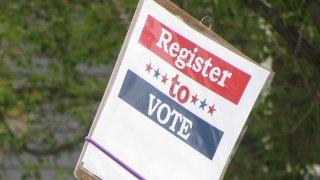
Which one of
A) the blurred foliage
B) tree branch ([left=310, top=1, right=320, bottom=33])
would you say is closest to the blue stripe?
tree branch ([left=310, top=1, right=320, bottom=33])

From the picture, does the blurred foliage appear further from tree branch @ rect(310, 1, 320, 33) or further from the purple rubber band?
the purple rubber band

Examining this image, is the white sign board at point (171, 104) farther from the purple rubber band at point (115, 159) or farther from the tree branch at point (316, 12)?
the tree branch at point (316, 12)

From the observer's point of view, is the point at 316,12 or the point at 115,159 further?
the point at 316,12

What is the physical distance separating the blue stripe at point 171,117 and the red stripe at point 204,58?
129 millimetres

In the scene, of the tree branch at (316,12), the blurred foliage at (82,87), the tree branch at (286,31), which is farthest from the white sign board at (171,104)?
the blurred foliage at (82,87)

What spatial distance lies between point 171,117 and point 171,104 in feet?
0.17

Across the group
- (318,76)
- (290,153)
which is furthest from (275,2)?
(290,153)

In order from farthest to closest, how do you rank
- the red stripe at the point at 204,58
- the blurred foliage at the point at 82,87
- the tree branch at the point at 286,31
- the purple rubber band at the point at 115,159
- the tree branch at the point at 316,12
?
the blurred foliage at the point at 82,87
the tree branch at the point at 286,31
the tree branch at the point at 316,12
the purple rubber band at the point at 115,159
the red stripe at the point at 204,58

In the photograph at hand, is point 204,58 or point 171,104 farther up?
point 204,58

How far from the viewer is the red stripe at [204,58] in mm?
3883

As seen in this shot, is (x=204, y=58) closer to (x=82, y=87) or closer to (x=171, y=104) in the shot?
(x=171, y=104)

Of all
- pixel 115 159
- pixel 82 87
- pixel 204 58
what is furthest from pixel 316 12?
pixel 82 87

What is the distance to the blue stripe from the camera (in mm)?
3918

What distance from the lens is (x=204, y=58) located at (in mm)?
3965
